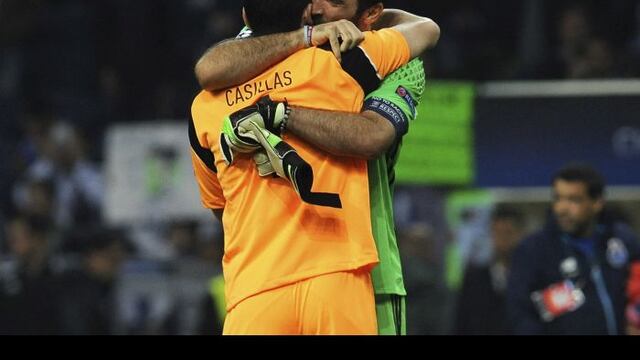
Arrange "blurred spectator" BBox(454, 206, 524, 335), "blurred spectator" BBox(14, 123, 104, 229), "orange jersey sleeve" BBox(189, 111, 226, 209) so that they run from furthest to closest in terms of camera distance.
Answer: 1. "blurred spectator" BBox(14, 123, 104, 229)
2. "blurred spectator" BBox(454, 206, 524, 335)
3. "orange jersey sleeve" BBox(189, 111, 226, 209)

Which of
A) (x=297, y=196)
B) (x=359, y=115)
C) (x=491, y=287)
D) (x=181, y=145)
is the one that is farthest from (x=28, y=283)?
(x=359, y=115)

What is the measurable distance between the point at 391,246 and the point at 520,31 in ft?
26.8

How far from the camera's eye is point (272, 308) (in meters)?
4.27

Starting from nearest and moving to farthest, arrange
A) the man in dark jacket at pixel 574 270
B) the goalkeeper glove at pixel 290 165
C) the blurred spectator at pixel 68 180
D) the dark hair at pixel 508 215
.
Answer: the goalkeeper glove at pixel 290 165 < the man in dark jacket at pixel 574 270 < the dark hair at pixel 508 215 < the blurred spectator at pixel 68 180

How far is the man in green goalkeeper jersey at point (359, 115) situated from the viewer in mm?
4281

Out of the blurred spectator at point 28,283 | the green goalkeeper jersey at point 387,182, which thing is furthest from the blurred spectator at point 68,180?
the green goalkeeper jersey at point 387,182

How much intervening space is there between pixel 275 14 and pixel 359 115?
41 cm

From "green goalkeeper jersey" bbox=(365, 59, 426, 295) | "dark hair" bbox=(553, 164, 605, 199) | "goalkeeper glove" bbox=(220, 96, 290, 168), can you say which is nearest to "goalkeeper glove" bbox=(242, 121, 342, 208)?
"goalkeeper glove" bbox=(220, 96, 290, 168)

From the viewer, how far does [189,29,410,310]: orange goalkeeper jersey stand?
4297mm

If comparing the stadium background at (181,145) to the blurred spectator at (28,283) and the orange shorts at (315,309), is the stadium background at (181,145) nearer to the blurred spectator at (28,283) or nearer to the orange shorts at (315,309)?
the blurred spectator at (28,283)

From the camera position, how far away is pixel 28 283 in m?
11.2

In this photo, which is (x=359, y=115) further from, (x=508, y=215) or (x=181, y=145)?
(x=181, y=145)

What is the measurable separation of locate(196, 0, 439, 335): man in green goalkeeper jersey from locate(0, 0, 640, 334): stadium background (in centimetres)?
565

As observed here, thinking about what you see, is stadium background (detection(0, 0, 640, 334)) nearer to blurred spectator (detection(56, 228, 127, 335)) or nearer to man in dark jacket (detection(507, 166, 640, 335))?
blurred spectator (detection(56, 228, 127, 335))
